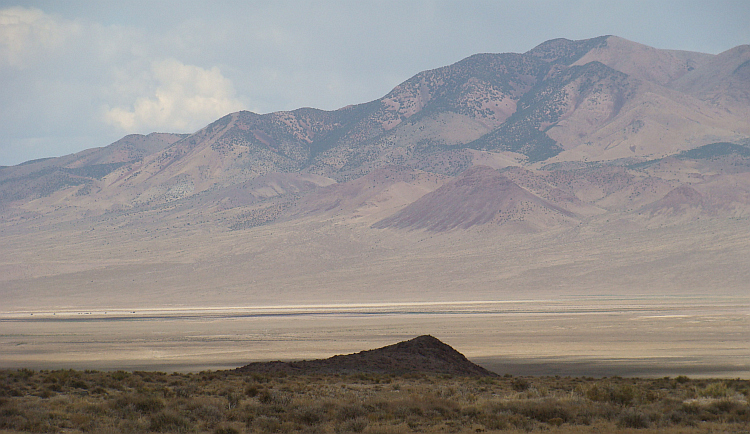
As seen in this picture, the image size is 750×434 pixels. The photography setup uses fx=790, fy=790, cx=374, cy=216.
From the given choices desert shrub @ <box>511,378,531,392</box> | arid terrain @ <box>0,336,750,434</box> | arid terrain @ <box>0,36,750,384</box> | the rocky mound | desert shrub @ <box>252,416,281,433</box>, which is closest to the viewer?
desert shrub @ <box>252,416,281,433</box>

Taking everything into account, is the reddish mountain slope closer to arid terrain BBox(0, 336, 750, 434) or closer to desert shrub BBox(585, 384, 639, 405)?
arid terrain BBox(0, 336, 750, 434)

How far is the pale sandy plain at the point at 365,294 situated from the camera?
133 ft

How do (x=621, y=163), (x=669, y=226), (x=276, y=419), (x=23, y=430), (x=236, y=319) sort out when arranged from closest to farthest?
(x=23, y=430), (x=276, y=419), (x=236, y=319), (x=669, y=226), (x=621, y=163)

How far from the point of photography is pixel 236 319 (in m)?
67.6

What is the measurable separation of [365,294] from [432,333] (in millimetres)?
48021

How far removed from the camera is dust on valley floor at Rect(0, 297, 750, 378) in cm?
3506

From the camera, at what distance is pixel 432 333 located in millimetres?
51406

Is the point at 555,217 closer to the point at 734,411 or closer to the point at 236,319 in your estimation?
the point at 236,319

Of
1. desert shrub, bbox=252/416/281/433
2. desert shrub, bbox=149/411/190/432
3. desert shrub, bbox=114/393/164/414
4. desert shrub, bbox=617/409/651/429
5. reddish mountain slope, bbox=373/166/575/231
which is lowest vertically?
desert shrub, bbox=617/409/651/429

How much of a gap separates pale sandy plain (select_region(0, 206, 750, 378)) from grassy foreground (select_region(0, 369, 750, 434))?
969cm

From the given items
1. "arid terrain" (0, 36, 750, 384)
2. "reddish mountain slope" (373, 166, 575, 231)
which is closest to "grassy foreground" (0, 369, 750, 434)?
"arid terrain" (0, 36, 750, 384)

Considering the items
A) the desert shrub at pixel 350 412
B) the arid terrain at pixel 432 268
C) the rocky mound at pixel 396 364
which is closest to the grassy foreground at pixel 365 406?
the desert shrub at pixel 350 412

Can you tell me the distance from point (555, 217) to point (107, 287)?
241ft

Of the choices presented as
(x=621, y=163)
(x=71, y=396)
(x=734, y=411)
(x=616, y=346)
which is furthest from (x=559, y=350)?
(x=621, y=163)
